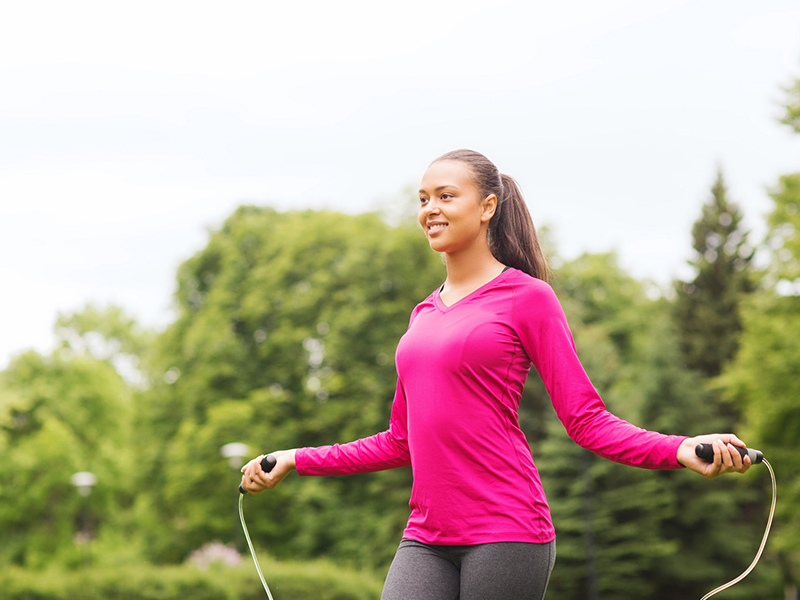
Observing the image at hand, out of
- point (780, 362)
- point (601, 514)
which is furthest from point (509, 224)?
point (601, 514)

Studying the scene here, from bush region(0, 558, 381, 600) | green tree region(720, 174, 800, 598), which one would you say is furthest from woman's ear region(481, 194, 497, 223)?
green tree region(720, 174, 800, 598)

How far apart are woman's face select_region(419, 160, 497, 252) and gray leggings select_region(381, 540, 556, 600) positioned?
33.6 inches

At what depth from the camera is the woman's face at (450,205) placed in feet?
8.30

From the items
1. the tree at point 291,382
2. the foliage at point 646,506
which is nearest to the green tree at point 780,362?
the foliage at point 646,506

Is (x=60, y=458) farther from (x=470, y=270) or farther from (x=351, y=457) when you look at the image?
(x=470, y=270)

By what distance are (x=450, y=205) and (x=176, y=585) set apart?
1471 centimetres

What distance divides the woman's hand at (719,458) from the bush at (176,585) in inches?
560

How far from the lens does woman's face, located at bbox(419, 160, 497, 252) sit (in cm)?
253

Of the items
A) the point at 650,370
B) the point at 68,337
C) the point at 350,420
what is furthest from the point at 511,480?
the point at 68,337

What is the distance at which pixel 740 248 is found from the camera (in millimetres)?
35969

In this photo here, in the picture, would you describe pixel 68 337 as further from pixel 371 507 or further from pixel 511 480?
pixel 511 480

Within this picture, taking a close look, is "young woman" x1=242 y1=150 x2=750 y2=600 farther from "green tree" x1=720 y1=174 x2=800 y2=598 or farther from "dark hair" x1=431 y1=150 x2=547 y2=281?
"green tree" x1=720 y1=174 x2=800 y2=598

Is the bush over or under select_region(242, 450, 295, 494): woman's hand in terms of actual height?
under

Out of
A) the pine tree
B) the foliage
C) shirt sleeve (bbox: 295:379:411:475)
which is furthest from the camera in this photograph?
the pine tree
